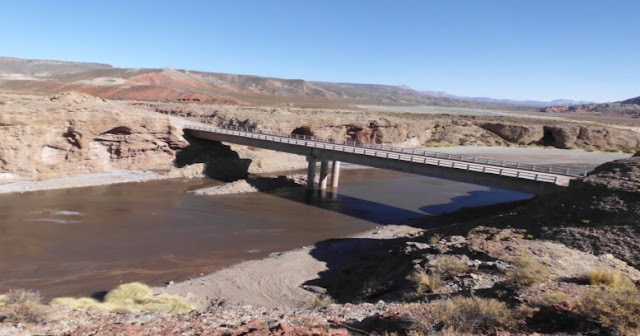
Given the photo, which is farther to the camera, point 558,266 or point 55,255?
point 55,255

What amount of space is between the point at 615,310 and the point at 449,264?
7033 mm

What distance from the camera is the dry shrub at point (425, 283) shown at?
13.8m

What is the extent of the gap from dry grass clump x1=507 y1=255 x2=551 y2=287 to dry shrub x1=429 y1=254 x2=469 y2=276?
194cm

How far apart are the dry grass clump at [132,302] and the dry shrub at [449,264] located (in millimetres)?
8775

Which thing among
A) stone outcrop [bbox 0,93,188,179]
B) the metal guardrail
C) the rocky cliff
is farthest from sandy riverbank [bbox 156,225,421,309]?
the rocky cliff

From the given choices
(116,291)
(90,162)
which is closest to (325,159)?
(90,162)

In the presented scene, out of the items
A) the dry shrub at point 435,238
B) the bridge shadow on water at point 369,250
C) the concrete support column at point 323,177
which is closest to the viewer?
the bridge shadow on water at point 369,250

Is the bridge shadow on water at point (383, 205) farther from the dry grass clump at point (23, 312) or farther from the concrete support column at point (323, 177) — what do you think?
the dry grass clump at point (23, 312)

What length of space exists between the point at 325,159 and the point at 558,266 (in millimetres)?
28552

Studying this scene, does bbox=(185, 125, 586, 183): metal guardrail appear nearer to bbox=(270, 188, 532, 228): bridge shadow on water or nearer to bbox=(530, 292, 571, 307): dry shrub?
bbox=(270, 188, 532, 228): bridge shadow on water

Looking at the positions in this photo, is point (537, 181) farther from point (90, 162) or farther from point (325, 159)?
point (90, 162)

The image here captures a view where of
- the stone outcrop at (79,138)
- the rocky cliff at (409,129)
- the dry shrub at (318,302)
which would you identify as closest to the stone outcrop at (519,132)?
the rocky cliff at (409,129)

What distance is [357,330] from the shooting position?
991 centimetres

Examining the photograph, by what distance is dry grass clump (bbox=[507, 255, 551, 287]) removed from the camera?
40.6 feet
